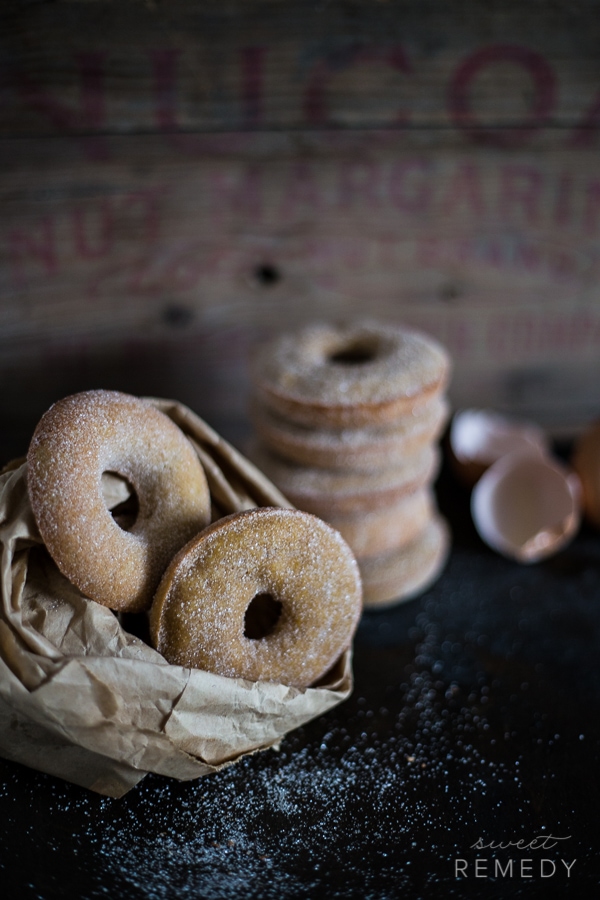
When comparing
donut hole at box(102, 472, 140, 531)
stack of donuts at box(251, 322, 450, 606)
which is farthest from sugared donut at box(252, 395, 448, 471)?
donut hole at box(102, 472, 140, 531)

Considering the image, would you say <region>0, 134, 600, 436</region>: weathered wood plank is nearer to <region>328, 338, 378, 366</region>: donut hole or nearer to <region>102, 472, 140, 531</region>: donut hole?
<region>328, 338, 378, 366</region>: donut hole

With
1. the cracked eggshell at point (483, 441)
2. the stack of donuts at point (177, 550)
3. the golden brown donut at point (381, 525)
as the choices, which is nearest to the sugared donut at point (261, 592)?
the stack of donuts at point (177, 550)

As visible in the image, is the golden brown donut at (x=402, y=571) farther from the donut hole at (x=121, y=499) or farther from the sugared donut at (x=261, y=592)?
the donut hole at (x=121, y=499)

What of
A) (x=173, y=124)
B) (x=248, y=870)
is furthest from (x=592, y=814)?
(x=173, y=124)

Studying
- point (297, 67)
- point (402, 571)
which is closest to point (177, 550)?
point (402, 571)

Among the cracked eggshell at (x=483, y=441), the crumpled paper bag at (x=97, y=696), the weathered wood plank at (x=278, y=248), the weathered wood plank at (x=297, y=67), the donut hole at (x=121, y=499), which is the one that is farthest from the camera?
the cracked eggshell at (x=483, y=441)

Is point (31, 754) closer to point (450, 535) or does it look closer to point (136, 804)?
Answer: point (136, 804)

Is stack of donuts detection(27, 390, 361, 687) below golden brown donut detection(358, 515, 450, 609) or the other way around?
the other way around
